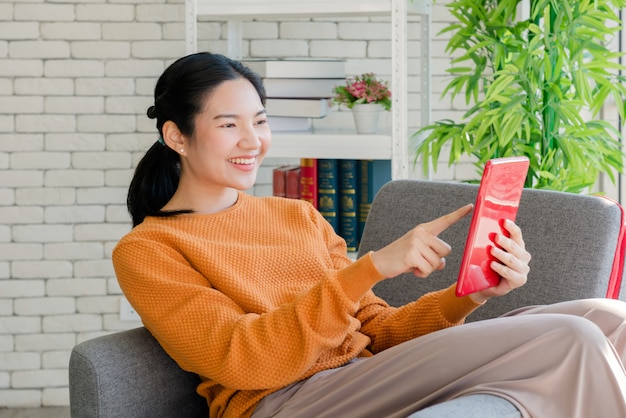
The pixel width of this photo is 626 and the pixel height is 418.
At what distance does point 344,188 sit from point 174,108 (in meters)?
1.14

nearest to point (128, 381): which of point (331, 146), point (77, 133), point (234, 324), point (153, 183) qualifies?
point (234, 324)

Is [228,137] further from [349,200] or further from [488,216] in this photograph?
[349,200]

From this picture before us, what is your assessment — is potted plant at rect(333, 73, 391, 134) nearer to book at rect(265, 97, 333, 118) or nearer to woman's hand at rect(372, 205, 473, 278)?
book at rect(265, 97, 333, 118)

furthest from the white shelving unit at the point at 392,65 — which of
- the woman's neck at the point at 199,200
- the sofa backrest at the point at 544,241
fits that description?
the woman's neck at the point at 199,200

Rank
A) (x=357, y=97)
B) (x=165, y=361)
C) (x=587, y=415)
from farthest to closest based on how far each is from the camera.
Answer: (x=357, y=97)
(x=165, y=361)
(x=587, y=415)

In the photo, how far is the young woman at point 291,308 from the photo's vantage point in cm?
139

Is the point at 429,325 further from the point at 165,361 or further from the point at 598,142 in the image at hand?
the point at 598,142

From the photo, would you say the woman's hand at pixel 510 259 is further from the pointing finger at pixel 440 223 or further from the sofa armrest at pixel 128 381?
the sofa armrest at pixel 128 381

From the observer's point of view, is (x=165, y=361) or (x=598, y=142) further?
(x=598, y=142)

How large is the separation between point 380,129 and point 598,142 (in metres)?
0.69

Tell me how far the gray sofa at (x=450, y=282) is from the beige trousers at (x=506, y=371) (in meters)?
0.22

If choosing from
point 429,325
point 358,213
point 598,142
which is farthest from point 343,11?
point 429,325

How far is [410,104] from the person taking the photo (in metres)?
3.47

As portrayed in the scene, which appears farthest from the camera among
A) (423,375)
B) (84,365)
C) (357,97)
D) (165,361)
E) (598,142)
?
(357,97)
